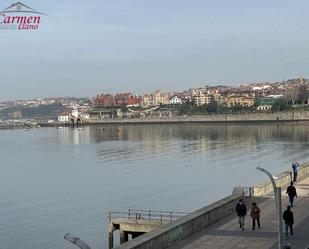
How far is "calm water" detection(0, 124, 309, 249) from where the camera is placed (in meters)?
31.3

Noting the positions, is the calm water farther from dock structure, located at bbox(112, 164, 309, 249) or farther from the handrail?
dock structure, located at bbox(112, 164, 309, 249)

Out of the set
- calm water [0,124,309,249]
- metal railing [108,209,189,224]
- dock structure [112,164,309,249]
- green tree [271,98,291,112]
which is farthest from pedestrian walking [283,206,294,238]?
green tree [271,98,291,112]

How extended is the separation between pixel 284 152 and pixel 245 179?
26.9 m

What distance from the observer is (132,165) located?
66.6 metres

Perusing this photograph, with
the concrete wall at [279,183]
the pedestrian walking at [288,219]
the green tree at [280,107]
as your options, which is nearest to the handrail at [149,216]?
the concrete wall at [279,183]

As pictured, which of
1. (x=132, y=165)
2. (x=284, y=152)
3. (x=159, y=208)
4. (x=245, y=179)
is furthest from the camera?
(x=284, y=152)

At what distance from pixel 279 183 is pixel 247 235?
991 centimetres

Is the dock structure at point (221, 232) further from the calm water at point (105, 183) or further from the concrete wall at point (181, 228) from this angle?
the calm water at point (105, 183)

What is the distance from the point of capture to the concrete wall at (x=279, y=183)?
928 inches

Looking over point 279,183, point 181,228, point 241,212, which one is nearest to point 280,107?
point 279,183

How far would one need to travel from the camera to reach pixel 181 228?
16.7 m

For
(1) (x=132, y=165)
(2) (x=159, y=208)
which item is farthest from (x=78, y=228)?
(1) (x=132, y=165)

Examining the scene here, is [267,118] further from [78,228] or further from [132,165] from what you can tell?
[78,228]

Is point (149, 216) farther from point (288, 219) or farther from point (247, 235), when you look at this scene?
point (288, 219)
